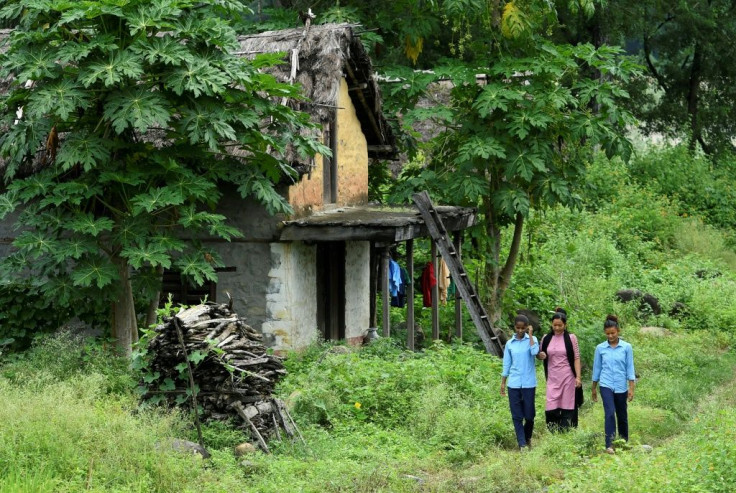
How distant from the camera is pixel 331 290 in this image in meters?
17.1

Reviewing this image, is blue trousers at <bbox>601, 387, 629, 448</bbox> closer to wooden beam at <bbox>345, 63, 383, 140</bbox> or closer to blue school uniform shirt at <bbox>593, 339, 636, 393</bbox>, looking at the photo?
blue school uniform shirt at <bbox>593, 339, 636, 393</bbox>

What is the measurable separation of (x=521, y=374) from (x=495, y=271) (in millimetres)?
8228

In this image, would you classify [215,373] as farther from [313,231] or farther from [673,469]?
[673,469]

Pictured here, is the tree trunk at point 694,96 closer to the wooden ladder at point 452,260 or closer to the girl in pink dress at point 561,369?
the wooden ladder at point 452,260

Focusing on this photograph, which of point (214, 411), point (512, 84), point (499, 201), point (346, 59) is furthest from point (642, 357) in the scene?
point (214, 411)

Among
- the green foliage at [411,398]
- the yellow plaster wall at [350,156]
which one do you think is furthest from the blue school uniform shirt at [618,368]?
the yellow plaster wall at [350,156]

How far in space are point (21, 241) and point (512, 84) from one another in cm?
847

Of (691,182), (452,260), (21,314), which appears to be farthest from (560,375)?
(691,182)

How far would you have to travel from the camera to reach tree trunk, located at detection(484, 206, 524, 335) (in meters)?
18.9

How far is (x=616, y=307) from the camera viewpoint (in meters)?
19.2

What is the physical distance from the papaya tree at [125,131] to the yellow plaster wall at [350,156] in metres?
4.36

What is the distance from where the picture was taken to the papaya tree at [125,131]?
468 inches

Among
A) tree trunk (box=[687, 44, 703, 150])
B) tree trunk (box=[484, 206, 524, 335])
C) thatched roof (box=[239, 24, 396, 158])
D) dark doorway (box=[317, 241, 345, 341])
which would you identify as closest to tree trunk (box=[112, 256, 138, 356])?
thatched roof (box=[239, 24, 396, 158])

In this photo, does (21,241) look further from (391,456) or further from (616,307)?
(616,307)
